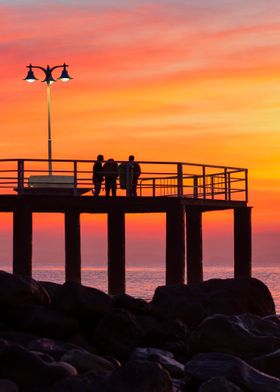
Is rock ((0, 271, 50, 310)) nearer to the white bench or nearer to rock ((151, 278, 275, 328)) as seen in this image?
rock ((151, 278, 275, 328))

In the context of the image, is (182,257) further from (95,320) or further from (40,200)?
(95,320)

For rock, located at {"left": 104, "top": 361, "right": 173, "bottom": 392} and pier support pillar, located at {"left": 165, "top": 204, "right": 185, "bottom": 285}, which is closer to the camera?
rock, located at {"left": 104, "top": 361, "right": 173, "bottom": 392}

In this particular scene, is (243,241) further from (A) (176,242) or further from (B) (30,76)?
(B) (30,76)

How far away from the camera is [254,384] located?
17641 millimetres

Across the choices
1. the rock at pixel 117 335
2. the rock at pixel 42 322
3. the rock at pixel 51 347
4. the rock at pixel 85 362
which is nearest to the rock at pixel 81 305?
the rock at pixel 42 322

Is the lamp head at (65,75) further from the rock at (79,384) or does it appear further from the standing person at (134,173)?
the rock at (79,384)

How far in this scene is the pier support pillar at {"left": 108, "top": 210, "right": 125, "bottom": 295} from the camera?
38.4 meters

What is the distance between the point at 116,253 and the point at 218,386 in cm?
2163

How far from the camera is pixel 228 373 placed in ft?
58.6

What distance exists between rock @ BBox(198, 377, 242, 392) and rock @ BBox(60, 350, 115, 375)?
211 centimetres

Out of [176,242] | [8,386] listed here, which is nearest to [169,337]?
[8,386]

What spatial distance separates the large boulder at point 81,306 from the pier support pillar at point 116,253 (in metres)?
15.4

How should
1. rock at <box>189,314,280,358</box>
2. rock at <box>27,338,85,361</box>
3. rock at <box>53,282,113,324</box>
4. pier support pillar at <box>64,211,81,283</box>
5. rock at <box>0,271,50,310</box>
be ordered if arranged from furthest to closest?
1. pier support pillar at <box>64,211,81,283</box>
2. rock at <box>53,282,113,324</box>
3. rock at <box>0,271,50,310</box>
4. rock at <box>189,314,280,358</box>
5. rock at <box>27,338,85,361</box>

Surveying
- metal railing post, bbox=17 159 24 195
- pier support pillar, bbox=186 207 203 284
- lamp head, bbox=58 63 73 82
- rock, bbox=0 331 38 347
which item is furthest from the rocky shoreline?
lamp head, bbox=58 63 73 82
